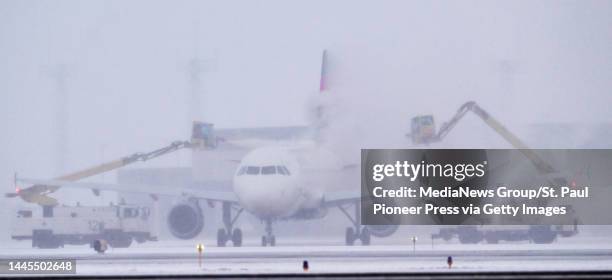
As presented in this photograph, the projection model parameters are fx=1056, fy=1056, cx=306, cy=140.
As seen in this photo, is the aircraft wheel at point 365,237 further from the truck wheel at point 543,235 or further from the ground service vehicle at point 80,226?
the ground service vehicle at point 80,226

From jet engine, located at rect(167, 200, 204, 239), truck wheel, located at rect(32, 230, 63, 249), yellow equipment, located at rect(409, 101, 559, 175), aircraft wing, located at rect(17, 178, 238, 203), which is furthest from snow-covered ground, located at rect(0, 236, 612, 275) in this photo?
truck wheel, located at rect(32, 230, 63, 249)

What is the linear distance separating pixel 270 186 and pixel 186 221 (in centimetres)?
569

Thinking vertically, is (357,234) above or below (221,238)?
above

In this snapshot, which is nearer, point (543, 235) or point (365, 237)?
point (365, 237)

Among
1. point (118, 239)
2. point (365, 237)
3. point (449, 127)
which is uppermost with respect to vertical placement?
point (449, 127)

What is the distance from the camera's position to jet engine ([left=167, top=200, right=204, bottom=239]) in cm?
4959

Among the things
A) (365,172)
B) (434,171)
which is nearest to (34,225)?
(365,172)

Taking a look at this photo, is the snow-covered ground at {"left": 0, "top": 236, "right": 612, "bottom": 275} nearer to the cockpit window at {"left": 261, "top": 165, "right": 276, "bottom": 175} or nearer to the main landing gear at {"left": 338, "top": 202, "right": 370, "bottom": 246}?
the cockpit window at {"left": 261, "top": 165, "right": 276, "bottom": 175}

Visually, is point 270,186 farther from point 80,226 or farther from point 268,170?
point 80,226

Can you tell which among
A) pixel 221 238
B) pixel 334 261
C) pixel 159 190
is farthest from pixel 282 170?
pixel 334 261

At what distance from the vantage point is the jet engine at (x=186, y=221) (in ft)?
163

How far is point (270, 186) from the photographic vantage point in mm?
46281

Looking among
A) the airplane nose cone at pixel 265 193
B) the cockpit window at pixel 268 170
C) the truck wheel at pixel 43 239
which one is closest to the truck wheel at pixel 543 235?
the airplane nose cone at pixel 265 193

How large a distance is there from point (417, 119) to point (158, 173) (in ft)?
48.1
